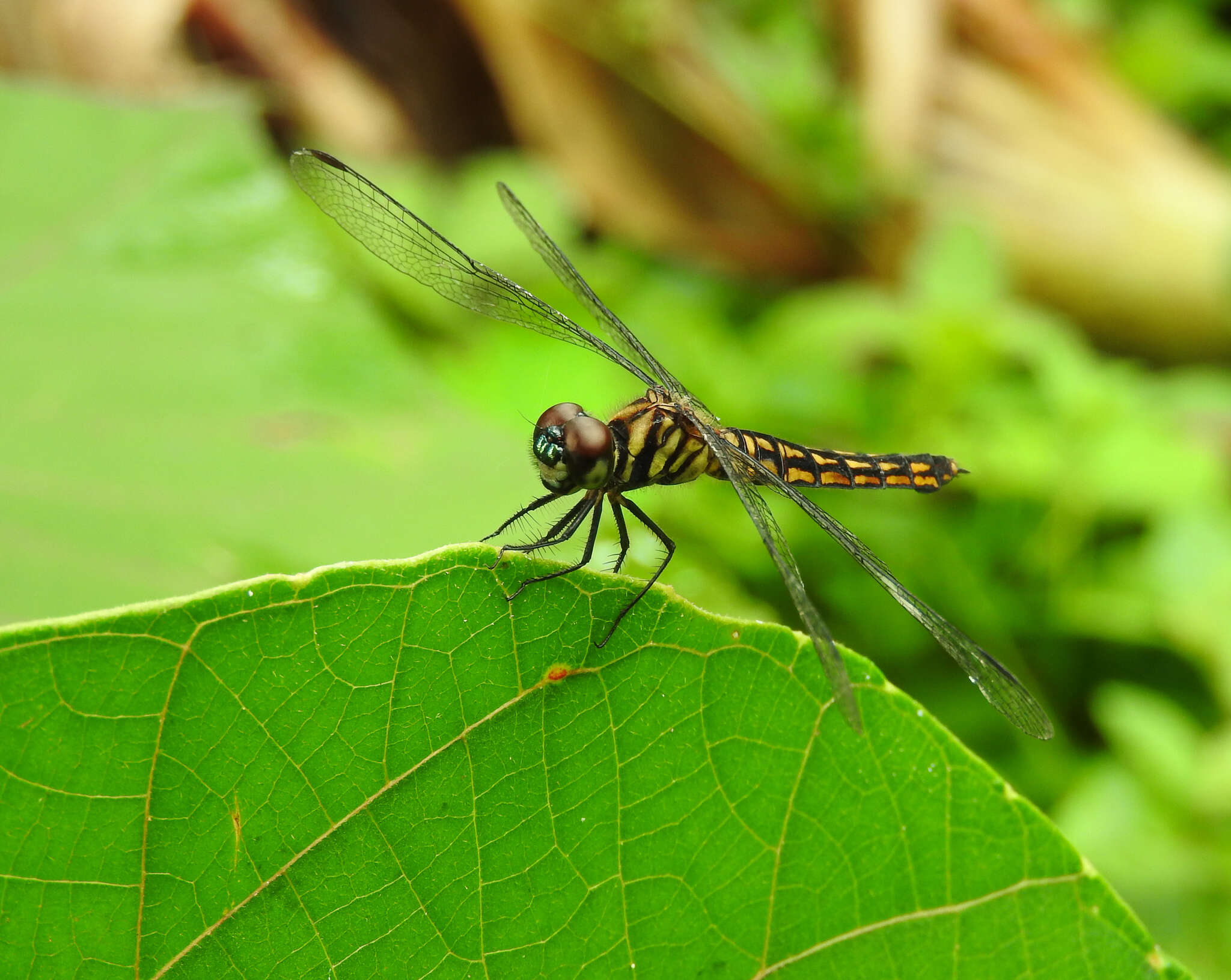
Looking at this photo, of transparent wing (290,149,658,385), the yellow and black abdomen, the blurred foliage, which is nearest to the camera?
transparent wing (290,149,658,385)

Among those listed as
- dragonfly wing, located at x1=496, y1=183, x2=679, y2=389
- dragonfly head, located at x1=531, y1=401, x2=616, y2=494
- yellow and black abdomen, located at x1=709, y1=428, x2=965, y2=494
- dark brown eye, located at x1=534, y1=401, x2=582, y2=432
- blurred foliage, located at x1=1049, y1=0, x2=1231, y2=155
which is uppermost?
blurred foliage, located at x1=1049, y1=0, x2=1231, y2=155

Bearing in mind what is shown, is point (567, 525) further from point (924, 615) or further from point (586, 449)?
point (924, 615)

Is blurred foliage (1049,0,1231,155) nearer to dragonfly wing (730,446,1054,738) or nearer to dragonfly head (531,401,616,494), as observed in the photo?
dragonfly wing (730,446,1054,738)

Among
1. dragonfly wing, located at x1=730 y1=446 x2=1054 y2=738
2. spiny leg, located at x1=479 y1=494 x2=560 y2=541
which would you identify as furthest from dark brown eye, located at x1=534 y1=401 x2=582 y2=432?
dragonfly wing, located at x1=730 y1=446 x2=1054 y2=738

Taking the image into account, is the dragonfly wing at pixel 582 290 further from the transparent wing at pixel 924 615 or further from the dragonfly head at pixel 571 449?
the dragonfly head at pixel 571 449

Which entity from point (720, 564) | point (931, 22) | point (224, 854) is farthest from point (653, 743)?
point (931, 22)

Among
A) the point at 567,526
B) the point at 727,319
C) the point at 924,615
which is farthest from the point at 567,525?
the point at 727,319
